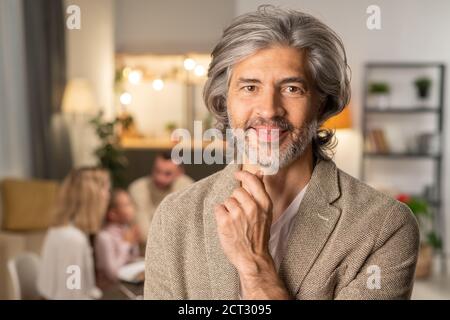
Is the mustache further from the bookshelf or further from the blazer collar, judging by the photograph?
the bookshelf

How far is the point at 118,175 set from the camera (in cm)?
429

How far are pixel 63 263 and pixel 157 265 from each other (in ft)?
4.75

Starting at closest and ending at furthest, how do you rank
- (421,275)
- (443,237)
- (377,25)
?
(377,25), (421,275), (443,237)

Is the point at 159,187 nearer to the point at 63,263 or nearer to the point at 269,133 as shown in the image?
the point at 63,263

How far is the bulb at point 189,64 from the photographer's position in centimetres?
506

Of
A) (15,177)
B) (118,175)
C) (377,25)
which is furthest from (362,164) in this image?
(377,25)

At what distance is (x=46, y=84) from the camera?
473 cm

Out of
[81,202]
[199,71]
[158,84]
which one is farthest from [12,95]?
[81,202]

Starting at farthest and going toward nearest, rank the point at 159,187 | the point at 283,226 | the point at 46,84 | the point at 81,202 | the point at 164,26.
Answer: the point at 164,26, the point at 46,84, the point at 81,202, the point at 159,187, the point at 283,226

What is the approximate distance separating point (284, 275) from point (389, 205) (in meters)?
0.15

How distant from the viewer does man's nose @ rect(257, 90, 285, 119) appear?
2.80ft

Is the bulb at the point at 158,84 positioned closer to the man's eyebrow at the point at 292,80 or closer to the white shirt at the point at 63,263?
the white shirt at the point at 63,263

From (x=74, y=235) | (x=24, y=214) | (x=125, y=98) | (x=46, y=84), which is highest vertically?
(x=46, y=84)
